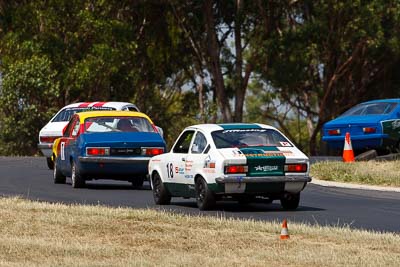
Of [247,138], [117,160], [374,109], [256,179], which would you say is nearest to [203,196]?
[256,179]

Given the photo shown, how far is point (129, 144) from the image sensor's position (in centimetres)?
2373

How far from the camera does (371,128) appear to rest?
31016 mm

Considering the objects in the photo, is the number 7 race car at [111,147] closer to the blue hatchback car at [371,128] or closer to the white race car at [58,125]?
the white race car at [58,125]

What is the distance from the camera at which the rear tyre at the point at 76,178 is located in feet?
79.5

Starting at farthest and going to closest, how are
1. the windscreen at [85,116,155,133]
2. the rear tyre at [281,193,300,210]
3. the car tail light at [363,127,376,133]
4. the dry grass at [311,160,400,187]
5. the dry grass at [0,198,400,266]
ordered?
the car tail light at [363,127,376,133] → the dry grass at [311,160,400,187] → the windscreen at [85,116,155,133] → the rear tyre at [281,193,300,210] → the dry grass at [0,198,400,266]

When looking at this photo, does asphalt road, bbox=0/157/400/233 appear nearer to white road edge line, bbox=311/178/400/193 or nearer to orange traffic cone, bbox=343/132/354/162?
white road edge line, bbox=311/178/400/193

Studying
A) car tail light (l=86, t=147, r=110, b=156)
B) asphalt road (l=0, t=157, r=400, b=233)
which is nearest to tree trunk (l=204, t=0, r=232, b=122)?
asphalt road (l=0, t=157, r=400, b=233)

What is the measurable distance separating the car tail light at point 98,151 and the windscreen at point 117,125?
70cm

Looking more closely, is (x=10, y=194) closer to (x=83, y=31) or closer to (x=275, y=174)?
(x=275, y=174)

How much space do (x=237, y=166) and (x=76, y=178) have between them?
658 cm

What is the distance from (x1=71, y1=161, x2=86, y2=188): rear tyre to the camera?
954 inches

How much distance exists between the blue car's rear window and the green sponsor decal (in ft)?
43.4

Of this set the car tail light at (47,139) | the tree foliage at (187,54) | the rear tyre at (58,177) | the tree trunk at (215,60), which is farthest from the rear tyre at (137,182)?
the tree trunk at (215,60)

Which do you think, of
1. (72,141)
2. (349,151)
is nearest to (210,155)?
(72,141)
